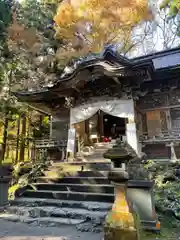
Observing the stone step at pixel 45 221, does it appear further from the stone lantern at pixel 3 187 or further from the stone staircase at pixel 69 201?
the stone lantern at pixel 3 187

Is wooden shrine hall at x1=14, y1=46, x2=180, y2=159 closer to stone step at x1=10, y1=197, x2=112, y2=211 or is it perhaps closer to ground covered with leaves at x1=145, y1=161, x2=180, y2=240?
ground covered with leaves at x1=145, y1=161, x2=180, y2=240

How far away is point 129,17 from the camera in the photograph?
1405cm

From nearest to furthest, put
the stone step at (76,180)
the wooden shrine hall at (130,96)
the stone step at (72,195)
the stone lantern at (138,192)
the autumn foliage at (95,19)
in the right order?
the stone lantern at (138,192)
the stone step at (72,195)
the stone step at (76,180)
the wooden shrine hall at (130,96)
the autumn foliage at (95,19)

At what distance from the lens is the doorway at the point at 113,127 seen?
40.0 feet

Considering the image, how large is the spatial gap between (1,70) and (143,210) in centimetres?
1018

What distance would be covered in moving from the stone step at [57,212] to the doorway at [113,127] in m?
8.04

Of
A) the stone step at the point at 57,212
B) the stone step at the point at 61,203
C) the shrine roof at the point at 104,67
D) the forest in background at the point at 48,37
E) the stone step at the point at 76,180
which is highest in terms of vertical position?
the forest in background at the point at 48,37

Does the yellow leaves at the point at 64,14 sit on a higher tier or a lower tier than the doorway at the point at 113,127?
higher

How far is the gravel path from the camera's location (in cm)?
327

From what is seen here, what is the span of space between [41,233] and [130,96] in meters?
5.92

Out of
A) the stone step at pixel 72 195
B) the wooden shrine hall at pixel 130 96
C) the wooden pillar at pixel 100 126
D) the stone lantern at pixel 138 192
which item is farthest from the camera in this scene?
the wooden pillar at pixel 100 126

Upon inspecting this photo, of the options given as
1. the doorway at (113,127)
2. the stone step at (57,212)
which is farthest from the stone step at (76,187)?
the doorway at (113,127)

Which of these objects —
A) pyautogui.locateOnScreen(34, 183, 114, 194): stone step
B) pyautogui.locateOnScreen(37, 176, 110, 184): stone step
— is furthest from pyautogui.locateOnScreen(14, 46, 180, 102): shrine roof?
pyautogui.locateOnScreen(34, 183, 114, 194): stone step

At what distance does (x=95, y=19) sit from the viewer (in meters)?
13.9
